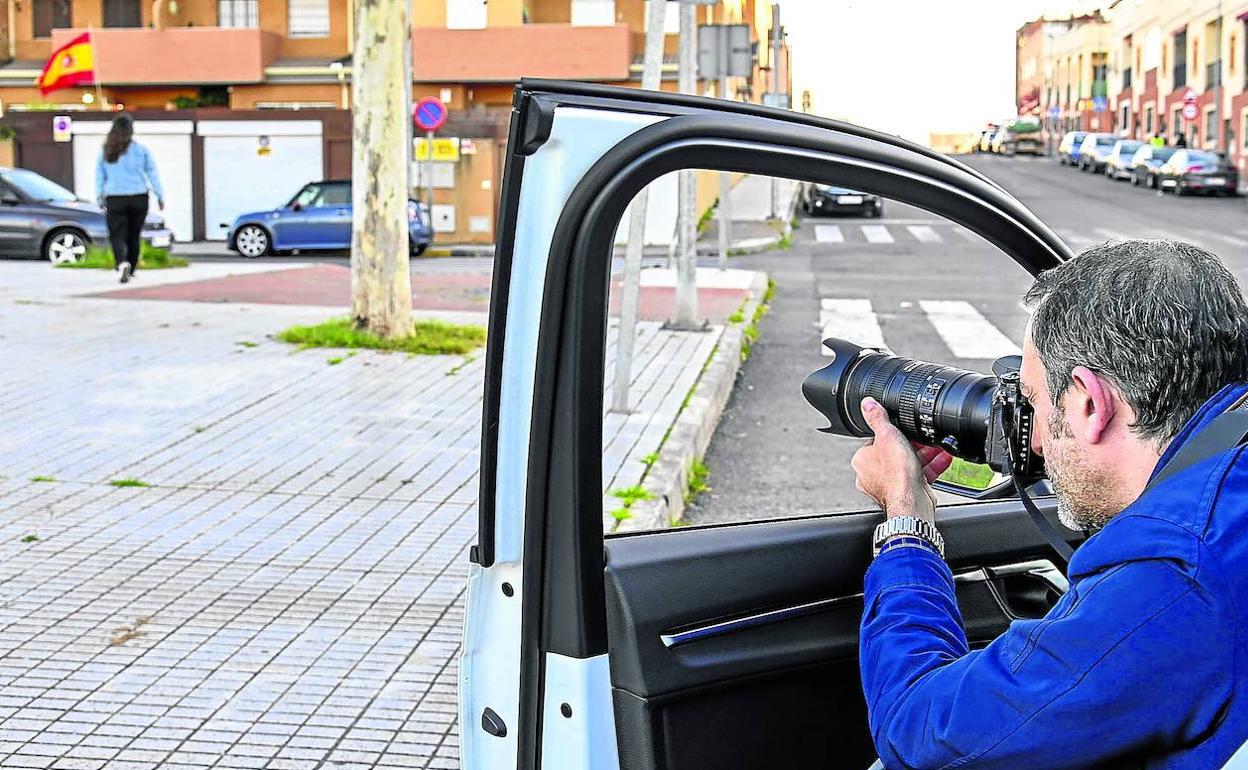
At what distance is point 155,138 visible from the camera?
28750mm

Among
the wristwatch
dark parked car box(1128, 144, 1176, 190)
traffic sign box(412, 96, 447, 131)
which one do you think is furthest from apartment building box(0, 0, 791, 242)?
the wristwatch

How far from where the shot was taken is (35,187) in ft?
66.2

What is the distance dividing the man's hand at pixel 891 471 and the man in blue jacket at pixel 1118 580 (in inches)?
7.0

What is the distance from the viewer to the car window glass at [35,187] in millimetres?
19953

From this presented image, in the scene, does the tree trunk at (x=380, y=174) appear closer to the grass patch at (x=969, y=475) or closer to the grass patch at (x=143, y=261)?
the grass patch at (x=143, y=261)

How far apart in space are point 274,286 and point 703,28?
517cm

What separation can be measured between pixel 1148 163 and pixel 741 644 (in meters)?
45.6

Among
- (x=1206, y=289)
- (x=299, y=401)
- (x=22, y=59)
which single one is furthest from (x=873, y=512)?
(x=22, y=59)

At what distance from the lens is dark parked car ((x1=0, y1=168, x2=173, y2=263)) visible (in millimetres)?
19688

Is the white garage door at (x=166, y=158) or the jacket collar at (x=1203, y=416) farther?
the white garage door at (x=166, y=158)

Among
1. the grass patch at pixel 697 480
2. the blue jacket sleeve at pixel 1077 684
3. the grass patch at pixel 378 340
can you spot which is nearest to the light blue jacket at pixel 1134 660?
the blue jacket sleeve at pixel 1077 684

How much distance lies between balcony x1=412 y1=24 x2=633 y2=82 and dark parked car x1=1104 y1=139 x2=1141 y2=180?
21.2m

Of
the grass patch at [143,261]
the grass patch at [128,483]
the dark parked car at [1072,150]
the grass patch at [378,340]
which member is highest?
the dark parked car at [1072,150]


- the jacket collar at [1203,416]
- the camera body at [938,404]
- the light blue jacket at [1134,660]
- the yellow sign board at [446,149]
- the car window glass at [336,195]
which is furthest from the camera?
the yellow sign board at [446,149]
